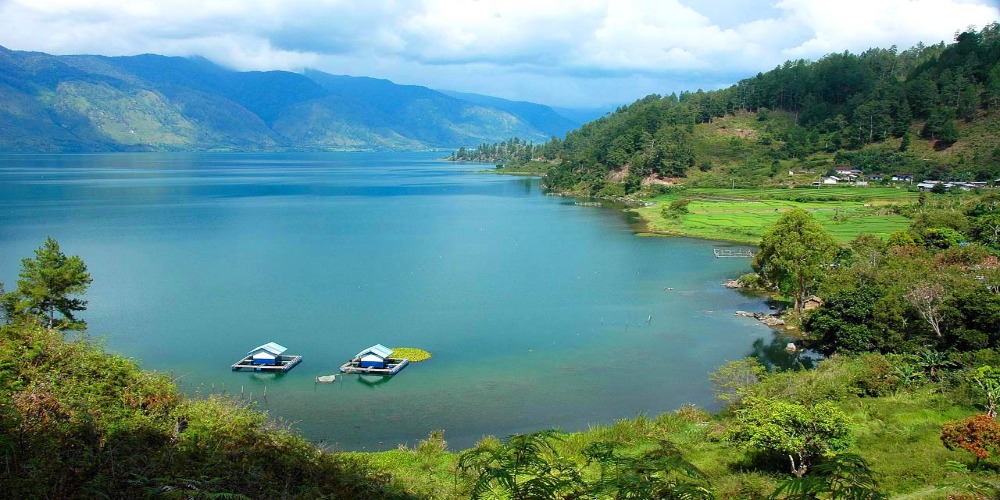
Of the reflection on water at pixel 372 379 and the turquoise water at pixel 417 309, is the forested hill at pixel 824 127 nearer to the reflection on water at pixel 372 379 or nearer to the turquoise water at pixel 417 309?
the turquoise water at pixel 417 309

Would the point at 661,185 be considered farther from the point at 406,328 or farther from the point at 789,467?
the point at 789,467

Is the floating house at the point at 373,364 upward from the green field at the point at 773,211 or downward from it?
downward

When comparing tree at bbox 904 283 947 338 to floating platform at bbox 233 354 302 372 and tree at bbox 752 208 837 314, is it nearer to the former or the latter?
tree at bbox 752 208 837 314

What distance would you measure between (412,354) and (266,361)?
564cm

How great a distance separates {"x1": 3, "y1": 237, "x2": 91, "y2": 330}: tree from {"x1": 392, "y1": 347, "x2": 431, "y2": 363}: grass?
11.8 m

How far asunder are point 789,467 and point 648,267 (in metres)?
30.2

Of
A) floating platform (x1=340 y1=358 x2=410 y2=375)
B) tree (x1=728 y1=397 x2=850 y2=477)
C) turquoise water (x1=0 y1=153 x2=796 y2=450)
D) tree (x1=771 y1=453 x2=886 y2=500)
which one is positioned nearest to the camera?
tree (x1=771 y1=453 x2=886 y2=500)

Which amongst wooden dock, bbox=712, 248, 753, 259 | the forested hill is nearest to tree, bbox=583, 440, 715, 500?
wooden dock, bbox=712, 248, 753, 259

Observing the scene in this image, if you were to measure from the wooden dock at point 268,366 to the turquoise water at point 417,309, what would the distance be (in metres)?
0.36

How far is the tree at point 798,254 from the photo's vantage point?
32938 mm

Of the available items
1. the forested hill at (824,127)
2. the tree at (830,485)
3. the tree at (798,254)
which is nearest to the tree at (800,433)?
the tree at (830,485)

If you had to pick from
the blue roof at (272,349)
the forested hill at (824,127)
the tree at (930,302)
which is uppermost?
the forested hill at (824,127)

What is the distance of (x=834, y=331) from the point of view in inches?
1058

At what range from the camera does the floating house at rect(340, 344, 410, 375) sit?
25.6 m
